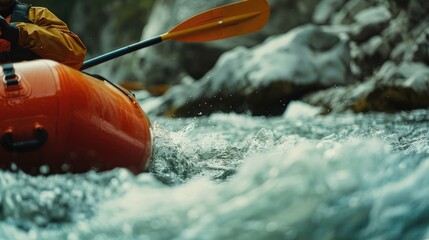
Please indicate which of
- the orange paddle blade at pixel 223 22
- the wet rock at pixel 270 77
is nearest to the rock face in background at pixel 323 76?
the wet rock at pixel 270 77

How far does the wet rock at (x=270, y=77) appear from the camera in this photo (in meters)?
8.77

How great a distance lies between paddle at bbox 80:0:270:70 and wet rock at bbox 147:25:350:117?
363 cm

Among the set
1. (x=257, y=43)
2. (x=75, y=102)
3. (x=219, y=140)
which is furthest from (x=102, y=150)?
(x=257, y=43)

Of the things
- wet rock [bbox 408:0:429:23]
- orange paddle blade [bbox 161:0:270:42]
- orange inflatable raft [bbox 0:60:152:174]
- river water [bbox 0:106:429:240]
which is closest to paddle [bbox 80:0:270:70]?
orange paddle blade [bbox 161:0:270:42]

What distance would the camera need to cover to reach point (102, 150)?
311 centimetres

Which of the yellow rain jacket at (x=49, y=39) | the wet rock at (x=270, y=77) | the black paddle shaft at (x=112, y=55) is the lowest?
the wet rock at (x=270, y=77)

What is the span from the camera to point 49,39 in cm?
365

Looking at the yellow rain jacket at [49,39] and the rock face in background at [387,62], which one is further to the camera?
the rock face in background at [387,62]

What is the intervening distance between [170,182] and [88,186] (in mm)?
623

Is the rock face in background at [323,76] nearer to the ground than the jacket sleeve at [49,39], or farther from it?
nearer to the ground

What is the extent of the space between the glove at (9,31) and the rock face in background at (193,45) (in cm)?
983

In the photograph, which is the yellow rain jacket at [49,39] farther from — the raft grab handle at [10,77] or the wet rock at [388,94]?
the wet rock at [388,94]

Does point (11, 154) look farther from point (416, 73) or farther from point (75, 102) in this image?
point (416, 73)

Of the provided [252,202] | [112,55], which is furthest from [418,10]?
[252,202]
